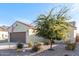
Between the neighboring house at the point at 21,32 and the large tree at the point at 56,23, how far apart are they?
0.63 ft

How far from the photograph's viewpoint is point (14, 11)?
5.46 meters

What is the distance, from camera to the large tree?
544cm

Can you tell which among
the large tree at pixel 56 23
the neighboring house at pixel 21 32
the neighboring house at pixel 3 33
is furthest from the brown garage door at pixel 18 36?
the large tree at pixel 56 23

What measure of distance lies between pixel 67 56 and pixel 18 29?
1074 mm

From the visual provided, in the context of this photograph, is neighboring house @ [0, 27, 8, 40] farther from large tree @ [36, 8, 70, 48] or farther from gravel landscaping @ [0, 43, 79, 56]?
large tree @ [36, 8, 70, 48]

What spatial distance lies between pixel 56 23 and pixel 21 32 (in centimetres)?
70

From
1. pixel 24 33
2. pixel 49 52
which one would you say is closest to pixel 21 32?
pixel 24 33

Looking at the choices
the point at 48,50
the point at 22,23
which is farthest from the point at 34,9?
the point at 48,50

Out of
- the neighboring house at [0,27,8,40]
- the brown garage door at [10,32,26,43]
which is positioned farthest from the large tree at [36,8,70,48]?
the neighboring house at [0,27,8,40]

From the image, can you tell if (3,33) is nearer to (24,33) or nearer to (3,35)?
(3,35)

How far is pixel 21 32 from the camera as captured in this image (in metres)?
5.52

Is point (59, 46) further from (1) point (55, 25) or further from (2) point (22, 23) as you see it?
A: (2) point (22, 23)

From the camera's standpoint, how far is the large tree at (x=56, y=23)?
5441mm

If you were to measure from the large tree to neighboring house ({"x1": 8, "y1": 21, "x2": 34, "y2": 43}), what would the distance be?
0.19 metres
